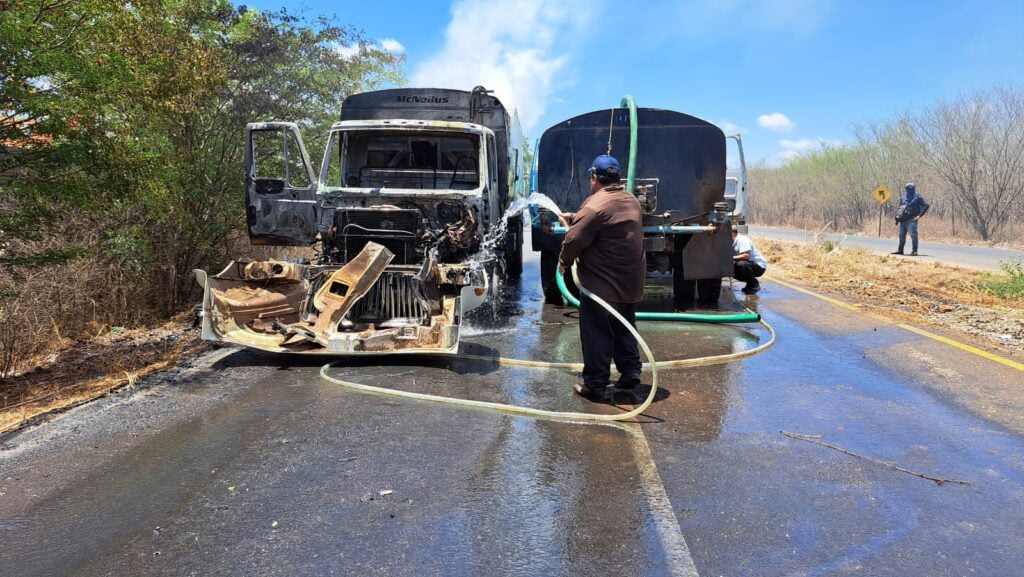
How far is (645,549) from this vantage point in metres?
2.82

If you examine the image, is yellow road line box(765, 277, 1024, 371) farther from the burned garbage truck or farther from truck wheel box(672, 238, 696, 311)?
the burned garbage truck

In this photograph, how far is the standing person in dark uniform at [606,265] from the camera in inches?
193

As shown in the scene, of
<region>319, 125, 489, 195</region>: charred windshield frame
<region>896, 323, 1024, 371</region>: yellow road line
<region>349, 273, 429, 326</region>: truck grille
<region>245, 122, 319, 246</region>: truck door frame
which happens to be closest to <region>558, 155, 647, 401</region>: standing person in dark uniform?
<region>349, 273, 429, 326</region>: truck grille

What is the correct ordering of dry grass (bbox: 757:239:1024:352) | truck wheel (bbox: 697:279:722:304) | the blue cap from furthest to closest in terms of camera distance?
truck wheel (bbox: 697:279:722:304), dry grass (bbox: 757:239:1024:352), the blue cap

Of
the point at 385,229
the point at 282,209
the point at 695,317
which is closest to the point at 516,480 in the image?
the point at 385,229

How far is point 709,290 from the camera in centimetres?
938

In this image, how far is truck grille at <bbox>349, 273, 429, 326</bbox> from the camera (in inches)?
262

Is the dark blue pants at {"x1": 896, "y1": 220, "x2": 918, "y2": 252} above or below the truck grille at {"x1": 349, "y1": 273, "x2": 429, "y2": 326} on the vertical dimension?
above

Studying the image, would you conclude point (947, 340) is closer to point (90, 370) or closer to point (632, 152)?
point (632, 152)

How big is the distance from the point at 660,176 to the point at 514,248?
14.9ft

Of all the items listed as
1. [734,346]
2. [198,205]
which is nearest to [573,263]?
[734,346]

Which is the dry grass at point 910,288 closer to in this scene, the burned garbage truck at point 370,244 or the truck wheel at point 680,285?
the truck wheel at point 680,285

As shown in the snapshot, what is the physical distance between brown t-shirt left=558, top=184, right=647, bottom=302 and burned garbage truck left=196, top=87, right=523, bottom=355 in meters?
1.49

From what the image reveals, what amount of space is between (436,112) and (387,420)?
6.41 metres
